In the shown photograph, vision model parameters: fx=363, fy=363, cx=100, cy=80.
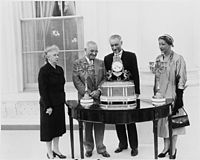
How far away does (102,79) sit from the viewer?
5.04 metres

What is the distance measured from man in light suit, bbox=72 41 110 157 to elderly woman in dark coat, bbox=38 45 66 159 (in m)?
0.26

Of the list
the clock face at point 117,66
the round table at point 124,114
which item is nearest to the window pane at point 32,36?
the clock face at point 117,66

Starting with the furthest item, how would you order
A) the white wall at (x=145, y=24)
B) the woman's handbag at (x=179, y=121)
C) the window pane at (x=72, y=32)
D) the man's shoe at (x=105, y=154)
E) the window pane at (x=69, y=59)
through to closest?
1. the window pane at (x=69, y=59)
2. the window pane at (x=72, y=32)
3. the white wall at (x=145, y=24)
4. the man's shoe at (x=105, y=154)
5. the woman's handbag at (x=179, y=121)

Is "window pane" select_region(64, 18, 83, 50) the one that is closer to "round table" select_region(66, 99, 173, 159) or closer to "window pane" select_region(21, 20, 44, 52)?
"window pane" select_region(21, 20, 44, 52)

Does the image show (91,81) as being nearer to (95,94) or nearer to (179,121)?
(95,94)

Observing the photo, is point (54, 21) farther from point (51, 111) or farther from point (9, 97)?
point (51, 111)

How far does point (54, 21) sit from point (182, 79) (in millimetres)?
3118

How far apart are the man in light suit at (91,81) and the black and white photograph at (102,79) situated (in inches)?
0.5

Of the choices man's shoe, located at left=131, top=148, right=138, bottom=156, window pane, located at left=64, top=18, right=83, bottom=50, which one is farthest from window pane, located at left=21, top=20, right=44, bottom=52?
man's shoe, located at left=131, top=148, right=138, bottom=156

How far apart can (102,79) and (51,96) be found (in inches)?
30.5

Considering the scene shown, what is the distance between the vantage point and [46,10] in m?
6.84

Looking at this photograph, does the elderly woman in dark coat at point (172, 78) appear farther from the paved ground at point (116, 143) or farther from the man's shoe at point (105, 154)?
the man's shoe at point (105, 154)

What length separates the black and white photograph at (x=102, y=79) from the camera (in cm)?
460

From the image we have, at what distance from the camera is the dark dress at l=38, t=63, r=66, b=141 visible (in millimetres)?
4633
